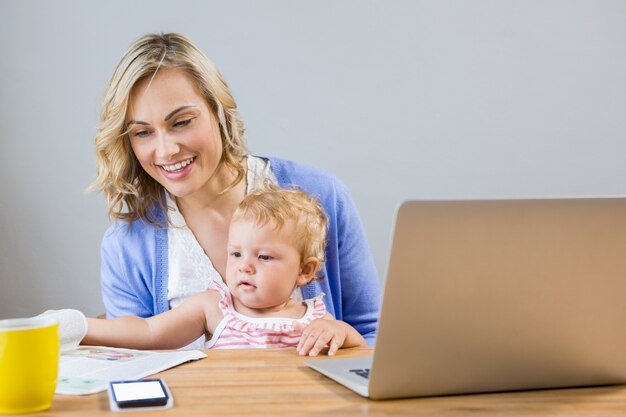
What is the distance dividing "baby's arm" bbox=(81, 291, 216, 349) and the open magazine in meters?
0.08

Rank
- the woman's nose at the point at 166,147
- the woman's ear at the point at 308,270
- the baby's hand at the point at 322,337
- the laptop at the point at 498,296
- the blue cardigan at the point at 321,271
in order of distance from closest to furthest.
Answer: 1. the laptop at the point at 498,296
2. the baby's hand at the point at 322,337
3. the woman's ear at the point at 308,270
4. the woman's nose at the point at 166,147
5. the blue cardigan at the point at 321,271

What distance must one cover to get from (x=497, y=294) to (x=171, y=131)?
1.17 metres

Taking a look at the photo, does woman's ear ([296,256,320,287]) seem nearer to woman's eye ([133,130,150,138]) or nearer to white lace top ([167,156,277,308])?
white lace top ([167,156,277,308])

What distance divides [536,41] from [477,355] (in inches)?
107

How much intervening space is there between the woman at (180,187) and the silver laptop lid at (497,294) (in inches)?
39.1

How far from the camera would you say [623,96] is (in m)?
3.51

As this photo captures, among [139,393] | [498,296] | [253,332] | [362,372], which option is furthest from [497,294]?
[253,332]

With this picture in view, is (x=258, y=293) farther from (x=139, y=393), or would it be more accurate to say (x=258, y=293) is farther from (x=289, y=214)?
(x=139, y=393)

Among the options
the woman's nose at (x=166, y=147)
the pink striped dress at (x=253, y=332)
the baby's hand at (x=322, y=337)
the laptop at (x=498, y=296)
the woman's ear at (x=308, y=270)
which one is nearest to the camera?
the laptop at (x=498, y=296)

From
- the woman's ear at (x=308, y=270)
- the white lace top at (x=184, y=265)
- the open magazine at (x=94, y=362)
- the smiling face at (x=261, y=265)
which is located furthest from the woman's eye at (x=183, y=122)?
the open magazine at (x=94, y=362)

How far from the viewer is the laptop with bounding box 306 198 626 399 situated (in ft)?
2.89

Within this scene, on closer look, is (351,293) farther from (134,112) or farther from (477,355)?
(477,355)

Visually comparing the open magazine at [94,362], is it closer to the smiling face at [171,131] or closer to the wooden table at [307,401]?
the wooden table at [307,401]

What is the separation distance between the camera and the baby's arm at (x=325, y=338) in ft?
4.22
